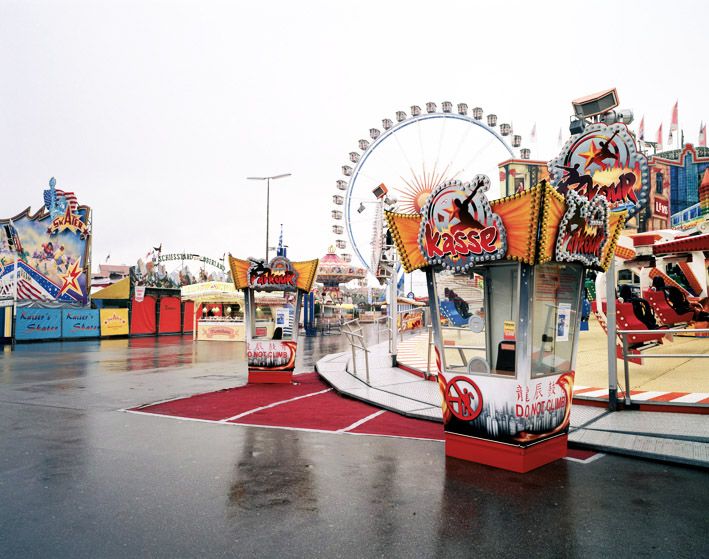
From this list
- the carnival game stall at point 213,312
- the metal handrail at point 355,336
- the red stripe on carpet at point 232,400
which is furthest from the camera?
the carnival game stall at point 213,312

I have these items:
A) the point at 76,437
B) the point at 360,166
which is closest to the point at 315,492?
the point at 76,437

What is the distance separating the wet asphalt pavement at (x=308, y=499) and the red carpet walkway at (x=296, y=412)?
0.51m

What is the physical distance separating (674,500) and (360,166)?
963 inches

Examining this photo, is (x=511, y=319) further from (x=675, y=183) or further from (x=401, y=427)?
(x=675, y=183)

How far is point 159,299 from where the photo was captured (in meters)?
35.1

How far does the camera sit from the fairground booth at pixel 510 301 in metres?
5.38

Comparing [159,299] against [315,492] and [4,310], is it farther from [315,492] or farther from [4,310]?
[315,492]

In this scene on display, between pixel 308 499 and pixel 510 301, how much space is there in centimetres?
337

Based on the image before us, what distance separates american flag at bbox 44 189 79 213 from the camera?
3222 cm

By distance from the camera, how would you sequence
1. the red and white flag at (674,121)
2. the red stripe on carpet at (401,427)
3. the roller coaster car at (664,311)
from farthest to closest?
the red and white flag at (674,121)
the roller coaster car at (664,311)
the red stripe on carpet at (401,427)

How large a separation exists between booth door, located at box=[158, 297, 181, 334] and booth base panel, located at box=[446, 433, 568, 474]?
32291mm

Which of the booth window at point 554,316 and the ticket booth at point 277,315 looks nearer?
the booth window at point 554,316

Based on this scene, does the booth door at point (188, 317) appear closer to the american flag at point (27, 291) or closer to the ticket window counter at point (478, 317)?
the american flag at point (27, 291)

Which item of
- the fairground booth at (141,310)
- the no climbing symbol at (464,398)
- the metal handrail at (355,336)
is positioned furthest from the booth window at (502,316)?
the fairground booth at (141,310)
